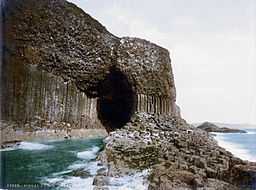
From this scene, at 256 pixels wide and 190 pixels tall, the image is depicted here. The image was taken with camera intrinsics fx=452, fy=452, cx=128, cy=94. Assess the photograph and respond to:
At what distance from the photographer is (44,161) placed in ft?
8.73

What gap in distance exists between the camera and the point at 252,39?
94.3 inches

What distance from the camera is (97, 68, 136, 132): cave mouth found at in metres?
2.99

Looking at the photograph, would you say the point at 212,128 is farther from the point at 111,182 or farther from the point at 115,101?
the point at 115,101

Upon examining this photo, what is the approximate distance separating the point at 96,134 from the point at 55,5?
40.3 inches

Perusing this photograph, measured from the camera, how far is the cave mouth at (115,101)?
2.99 meters

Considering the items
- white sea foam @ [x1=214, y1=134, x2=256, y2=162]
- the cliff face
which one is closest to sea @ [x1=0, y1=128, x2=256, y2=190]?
white sea foam @ [x1=214, y1=134, x2=256, y2=162]

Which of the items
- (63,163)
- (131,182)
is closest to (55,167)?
(63,163)

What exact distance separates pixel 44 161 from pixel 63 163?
11 cm

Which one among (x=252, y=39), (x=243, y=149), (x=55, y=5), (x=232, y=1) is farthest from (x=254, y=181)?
(x=55, y=5)

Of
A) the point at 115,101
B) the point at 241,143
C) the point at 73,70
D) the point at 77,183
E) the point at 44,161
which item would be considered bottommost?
the point at 77,183

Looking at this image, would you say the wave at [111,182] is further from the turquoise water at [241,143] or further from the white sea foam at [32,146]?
the turquoise water at [241,143]

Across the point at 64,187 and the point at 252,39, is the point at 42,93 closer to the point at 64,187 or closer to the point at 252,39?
the point at 64,187

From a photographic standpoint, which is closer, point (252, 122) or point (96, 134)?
point (252, 122)

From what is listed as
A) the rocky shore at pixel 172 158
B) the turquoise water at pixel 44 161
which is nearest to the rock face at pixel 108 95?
the rocky shore at pixel 172 158
